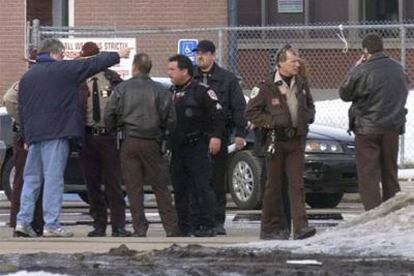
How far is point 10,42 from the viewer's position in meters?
25.0

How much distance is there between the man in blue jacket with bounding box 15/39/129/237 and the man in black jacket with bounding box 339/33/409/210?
2.30m

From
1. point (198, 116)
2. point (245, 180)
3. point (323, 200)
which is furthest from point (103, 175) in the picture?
point (323, 200)

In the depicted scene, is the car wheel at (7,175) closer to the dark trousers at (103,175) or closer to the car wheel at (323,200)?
the car wheel at (323,200)

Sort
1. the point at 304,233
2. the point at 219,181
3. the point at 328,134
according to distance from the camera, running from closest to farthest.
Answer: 1. the point at 304,233
2. the point at 219,181
3. the point at 328,134

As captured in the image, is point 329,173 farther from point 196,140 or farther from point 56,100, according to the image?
point 56,100

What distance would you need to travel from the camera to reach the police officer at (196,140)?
40.0 ft

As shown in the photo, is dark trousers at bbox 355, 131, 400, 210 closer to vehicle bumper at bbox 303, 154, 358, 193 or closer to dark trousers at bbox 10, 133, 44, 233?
dark trousers at bbox 10, 133, 44, 233

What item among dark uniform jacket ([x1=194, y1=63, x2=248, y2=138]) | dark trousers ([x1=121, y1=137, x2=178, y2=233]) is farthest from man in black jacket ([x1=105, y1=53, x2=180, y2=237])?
dark uniform jacket ([x1=194, y1=63, x2=248, y2=138])

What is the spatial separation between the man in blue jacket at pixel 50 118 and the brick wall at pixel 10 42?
13031 millimetres

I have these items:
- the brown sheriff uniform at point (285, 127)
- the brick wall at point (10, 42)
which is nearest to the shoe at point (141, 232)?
the brown sheriff uniform at point (285, 127)

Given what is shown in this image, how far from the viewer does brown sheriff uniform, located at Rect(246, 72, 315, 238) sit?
37.3ft

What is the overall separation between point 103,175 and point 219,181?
119cm

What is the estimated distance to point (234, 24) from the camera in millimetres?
24109

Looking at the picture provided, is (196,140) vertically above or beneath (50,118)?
beneath
